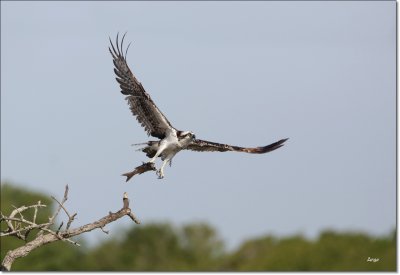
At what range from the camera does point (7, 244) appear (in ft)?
178

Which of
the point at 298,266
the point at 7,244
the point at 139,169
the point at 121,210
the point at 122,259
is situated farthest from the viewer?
the point at 122,259

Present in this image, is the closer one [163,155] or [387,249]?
[163,155]

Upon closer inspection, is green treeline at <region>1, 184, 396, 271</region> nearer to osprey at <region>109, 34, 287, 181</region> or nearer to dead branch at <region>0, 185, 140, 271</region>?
osprey at <region>109, 34, 287, 181</region>

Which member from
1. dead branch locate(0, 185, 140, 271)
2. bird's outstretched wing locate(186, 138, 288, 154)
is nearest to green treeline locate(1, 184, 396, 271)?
bird's outstretched wing locate(186, 138, 288, 154)

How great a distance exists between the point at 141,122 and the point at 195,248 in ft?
224

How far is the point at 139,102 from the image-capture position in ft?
44.8

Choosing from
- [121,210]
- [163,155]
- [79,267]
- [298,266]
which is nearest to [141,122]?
[163,155]

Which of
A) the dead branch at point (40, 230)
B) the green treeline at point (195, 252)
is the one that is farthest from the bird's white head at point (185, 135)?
the green treeline at point (195, 252)

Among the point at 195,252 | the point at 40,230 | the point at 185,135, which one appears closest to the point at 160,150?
the point at 185,135

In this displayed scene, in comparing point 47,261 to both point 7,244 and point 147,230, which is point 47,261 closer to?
point 7,244

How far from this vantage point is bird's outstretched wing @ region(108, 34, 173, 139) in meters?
13.5

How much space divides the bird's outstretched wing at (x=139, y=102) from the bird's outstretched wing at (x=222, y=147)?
0.59 metres

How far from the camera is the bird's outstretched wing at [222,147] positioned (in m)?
14.1

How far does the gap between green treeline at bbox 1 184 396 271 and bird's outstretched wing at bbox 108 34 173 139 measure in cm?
3797
